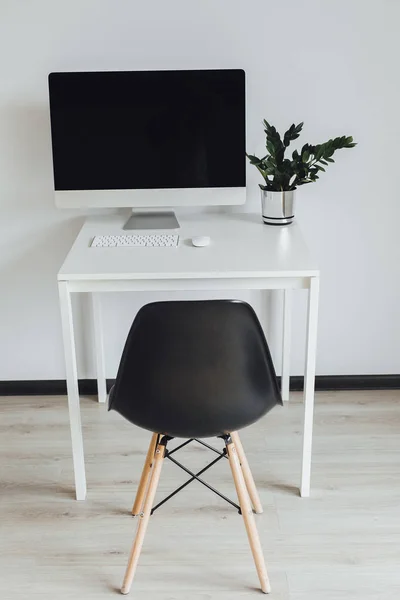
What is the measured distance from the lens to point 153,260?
7.15 feet

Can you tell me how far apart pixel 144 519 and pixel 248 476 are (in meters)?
0.36

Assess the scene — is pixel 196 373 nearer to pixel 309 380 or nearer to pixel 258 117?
pixel 309 380

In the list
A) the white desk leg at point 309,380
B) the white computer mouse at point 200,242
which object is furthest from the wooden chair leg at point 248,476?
the white computer mouse at point 200,242

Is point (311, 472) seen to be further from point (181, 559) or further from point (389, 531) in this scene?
point (181, 559)

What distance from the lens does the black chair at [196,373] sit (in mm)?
1645

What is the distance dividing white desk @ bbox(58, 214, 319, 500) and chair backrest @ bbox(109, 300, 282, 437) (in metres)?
0.38

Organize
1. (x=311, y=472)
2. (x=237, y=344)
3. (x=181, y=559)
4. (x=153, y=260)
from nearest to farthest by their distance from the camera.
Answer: (x=237, y=344) < (x=181, y=559) < (x=153, y=260) < (x=311, y=472)

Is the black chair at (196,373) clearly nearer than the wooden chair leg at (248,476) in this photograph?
Yes

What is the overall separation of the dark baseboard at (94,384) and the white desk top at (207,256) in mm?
732

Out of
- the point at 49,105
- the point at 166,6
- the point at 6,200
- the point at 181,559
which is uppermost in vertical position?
the point at 166,6

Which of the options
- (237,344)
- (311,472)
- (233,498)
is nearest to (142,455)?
(233,498)

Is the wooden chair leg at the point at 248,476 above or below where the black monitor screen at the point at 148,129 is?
below

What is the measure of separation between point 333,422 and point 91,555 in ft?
3.53

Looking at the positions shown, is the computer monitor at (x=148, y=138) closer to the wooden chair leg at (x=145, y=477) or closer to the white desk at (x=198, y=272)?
the white desk at (x=198, y=272)
